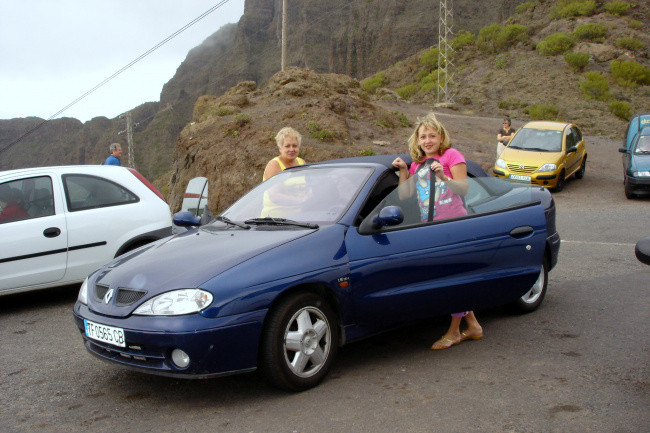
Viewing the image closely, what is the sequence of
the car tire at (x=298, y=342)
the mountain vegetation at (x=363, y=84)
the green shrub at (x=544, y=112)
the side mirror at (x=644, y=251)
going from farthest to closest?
the green shrub at (x=544, y=112) → the mountain vegetation at (x=363, y=84) → the car tire at (x=298, y=342) → the side mirror at (x=644, y=251)

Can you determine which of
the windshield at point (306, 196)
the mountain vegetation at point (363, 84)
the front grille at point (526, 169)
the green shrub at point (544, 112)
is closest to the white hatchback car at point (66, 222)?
the windshield at point (306, 196)

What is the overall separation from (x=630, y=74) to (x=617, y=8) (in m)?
14.5

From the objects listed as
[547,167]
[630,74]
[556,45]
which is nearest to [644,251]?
[547,167]

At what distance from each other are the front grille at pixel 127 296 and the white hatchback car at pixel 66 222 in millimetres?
3128

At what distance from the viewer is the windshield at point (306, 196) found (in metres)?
4.89

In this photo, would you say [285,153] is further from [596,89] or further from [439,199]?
[596,89]

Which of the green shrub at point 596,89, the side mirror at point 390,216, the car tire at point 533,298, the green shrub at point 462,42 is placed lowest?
the car tire at point 533,298

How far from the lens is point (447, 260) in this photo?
4.85m

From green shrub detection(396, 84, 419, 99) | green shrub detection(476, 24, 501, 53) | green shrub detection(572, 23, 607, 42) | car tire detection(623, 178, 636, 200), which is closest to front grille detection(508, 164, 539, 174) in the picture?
car tire detection(623, 178, 636, 200)

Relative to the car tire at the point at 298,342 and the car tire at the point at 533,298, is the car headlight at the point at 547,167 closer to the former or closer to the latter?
the car tire at the point at 533,298

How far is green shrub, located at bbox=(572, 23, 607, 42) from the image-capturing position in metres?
55.7

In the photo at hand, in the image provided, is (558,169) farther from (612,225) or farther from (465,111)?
(465,111)

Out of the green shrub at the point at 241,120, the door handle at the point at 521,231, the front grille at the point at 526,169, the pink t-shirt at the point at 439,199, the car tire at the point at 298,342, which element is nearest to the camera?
the car tire at the point at 298,342

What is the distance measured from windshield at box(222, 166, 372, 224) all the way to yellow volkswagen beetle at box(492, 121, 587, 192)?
12.7 meters
